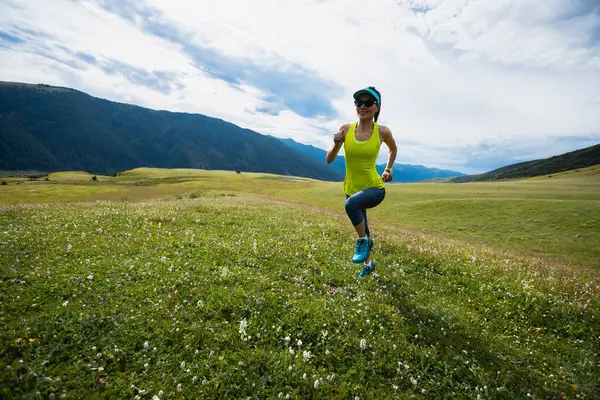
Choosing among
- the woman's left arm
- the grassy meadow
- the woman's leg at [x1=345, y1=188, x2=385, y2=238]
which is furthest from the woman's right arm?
the grassy meadow

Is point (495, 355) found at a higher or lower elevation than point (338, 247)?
lower

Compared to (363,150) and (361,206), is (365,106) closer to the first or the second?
(363,150)

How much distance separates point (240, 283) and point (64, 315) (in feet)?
13.2

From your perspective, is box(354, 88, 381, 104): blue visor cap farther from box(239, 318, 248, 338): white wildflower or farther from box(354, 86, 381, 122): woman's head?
box(239, 318, 248, 338): white wildflower

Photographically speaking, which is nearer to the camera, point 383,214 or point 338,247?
point 338,247

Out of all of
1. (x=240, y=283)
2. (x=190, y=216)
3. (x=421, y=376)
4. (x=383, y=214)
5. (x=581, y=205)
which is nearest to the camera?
(x=421, y=376)

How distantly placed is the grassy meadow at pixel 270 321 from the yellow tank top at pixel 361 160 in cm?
322

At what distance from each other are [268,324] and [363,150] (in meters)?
5.23

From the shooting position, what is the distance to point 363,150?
27.7 feet

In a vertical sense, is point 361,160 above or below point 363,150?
below

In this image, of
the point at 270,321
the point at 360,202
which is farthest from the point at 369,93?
the point at 270,321

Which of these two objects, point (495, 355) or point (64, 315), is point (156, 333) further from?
point (495, 355)

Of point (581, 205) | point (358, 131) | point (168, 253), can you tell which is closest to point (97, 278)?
point (168, 253)

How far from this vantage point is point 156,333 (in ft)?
20.6
